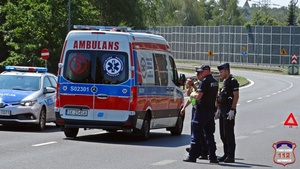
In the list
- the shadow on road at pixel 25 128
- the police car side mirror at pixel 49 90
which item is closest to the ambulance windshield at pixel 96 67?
the shadow on road at pixel 25 128

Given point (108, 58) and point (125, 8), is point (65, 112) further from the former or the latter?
point (125, 8)

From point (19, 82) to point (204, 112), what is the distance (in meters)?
8.95

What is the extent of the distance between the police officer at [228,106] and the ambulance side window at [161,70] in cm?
508

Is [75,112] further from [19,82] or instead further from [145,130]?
[19,82]

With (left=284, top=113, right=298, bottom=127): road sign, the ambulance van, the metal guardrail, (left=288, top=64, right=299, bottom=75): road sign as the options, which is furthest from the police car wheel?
(left=288, top=64, right=299, bottom=75): road sign

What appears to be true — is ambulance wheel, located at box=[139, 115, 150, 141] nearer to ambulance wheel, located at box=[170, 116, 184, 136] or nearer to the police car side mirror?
ambulance wheel, located at box=[170, 116, 184, 136]

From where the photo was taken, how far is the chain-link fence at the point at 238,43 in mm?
104875

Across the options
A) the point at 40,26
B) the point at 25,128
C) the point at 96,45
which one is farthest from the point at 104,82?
the point at 40,26

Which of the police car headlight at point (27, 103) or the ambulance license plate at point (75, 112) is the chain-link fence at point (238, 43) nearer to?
the police car headlight at point (27, 103)

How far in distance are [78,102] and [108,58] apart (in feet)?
3.62

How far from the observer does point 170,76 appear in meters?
21.1

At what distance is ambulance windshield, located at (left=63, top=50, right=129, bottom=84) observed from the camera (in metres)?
18.8

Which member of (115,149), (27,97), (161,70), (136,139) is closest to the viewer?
(115,149)

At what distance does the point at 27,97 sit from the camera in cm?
2192
